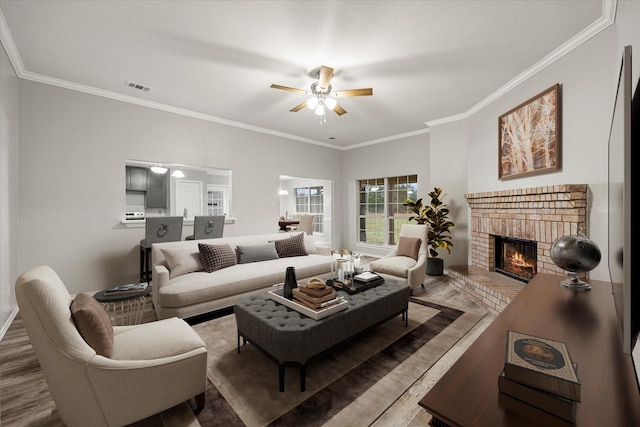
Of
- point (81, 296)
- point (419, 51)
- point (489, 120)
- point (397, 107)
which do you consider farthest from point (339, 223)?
point (81, 296)

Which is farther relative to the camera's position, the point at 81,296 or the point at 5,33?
the point at 5,33

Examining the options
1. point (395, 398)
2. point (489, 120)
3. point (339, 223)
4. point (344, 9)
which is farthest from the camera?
point (339, 223)

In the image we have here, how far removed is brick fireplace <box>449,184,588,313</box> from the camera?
264 centimetres

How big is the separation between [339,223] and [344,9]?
5.38 m

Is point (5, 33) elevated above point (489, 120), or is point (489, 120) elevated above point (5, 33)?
point (5, 33)

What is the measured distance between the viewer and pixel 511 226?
3.46 meters

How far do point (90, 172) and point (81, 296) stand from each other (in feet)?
9.82

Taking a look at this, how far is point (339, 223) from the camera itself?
716cm

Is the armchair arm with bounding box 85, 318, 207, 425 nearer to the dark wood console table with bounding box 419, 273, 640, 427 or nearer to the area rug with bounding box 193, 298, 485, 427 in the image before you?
the area rug with bounding box 193, 298, 485, 427

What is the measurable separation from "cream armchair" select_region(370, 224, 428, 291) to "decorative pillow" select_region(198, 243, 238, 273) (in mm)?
2099

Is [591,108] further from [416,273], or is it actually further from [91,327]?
[91,327]

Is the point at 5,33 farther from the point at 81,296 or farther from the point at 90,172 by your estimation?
the point at 81,296

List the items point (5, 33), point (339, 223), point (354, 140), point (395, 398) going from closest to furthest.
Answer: point (395, 398) < point (5, 33) < point (354, 140) < point (339, 223)

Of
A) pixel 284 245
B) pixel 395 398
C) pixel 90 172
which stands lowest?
pixel 395 398
